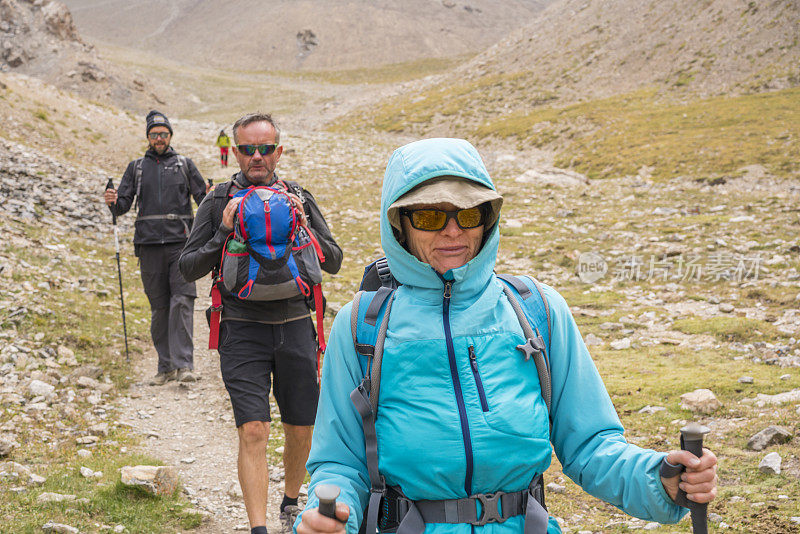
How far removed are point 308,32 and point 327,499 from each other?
172290mm

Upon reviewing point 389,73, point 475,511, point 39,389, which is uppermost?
point 389,73

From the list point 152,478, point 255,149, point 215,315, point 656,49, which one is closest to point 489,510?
point 215,315

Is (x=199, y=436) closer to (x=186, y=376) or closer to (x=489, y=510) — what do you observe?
(x=186, y=376)

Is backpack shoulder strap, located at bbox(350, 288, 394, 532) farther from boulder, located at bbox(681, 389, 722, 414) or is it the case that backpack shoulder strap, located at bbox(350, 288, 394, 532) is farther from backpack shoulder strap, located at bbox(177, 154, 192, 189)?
backpack shoulder strap, located at bbox(177, 154, 192, 189)

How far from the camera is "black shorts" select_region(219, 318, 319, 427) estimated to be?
16.9ft

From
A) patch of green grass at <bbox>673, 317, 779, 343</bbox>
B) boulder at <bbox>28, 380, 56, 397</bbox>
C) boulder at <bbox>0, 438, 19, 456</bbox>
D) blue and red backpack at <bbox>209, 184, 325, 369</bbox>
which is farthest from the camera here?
patch of green grass at <bbox>673, 317, 779, 343</bbox>

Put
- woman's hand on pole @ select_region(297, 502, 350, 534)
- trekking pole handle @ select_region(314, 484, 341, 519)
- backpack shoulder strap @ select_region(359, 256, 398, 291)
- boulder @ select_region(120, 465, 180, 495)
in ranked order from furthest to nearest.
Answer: boulder @ select_region(120, 465, 180, 495)
backpack shoulder strap @ select_region(359, 256, 398, 291)
woman's hand on pole @ select_region(297, 502, 350, 534)
trekking pole handle @ select_region(314, 484, 341, 519)

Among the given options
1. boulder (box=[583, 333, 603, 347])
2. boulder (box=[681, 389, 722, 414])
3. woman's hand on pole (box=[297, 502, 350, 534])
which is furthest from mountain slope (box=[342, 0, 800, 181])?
woman's hand on pole (box=[297, 502, 350, 534])

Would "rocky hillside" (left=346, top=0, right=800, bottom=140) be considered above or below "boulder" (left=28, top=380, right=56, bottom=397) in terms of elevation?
above

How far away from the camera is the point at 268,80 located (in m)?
111

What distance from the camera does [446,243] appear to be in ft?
8.82

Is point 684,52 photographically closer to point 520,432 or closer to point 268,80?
point 520,432

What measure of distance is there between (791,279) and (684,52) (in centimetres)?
4042

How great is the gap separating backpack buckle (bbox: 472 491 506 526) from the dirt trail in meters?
3.72
